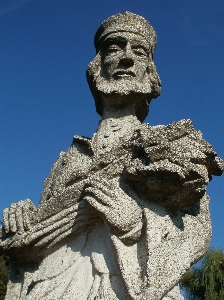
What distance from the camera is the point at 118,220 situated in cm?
407

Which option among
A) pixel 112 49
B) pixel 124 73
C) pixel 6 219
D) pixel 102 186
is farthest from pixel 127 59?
pixel 6 219

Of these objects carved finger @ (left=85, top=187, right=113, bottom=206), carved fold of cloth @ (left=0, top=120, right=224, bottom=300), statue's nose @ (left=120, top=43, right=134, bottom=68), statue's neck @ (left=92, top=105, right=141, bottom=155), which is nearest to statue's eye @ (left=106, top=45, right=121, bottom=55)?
statue's nose @ (left=120, top=43, right=134, bottom=68)

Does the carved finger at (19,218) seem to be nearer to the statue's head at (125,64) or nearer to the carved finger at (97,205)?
the carved finger at (97,205)

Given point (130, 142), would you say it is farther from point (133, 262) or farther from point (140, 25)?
point (140, 25)

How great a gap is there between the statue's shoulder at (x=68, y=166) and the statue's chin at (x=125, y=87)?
0.61 meters

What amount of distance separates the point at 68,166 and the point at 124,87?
1.05 meters

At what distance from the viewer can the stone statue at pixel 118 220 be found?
4004mm

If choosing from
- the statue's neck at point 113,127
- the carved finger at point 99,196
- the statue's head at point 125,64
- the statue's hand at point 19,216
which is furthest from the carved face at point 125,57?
the statue's hand at point 19,216

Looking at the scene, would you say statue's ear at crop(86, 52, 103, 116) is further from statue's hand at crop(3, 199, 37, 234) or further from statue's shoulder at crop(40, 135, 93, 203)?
statue's hand at crop(3, 199, 37, 234)

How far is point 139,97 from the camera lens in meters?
5.35

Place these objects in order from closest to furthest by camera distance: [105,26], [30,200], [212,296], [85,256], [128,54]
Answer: [85,256], [30,200], [128,54], [105,26], [212,296]

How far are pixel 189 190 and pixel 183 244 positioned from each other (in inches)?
18.4

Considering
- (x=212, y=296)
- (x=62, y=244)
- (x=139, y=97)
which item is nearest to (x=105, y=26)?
(x=139, y=97)

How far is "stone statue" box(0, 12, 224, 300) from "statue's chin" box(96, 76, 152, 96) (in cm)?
38
